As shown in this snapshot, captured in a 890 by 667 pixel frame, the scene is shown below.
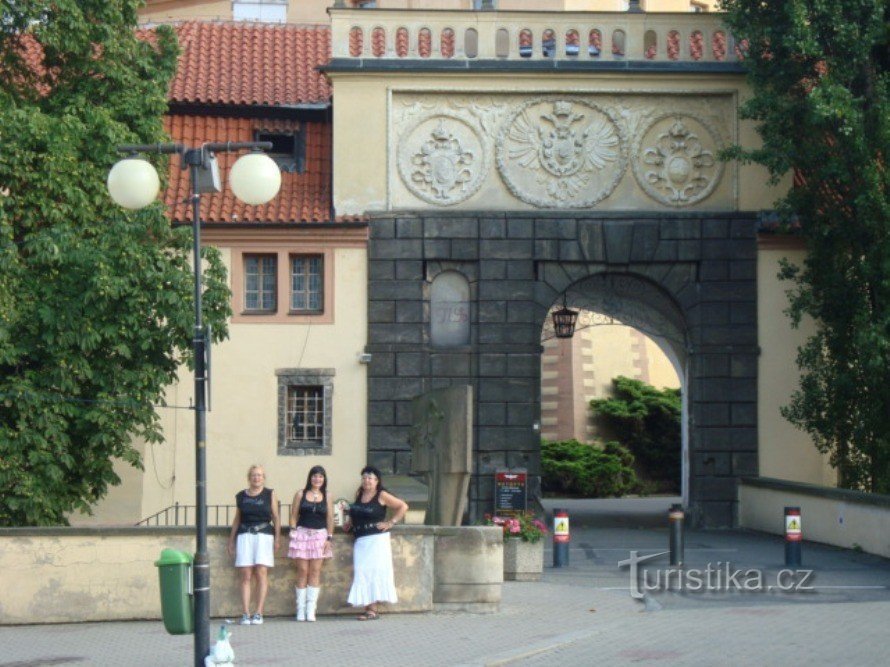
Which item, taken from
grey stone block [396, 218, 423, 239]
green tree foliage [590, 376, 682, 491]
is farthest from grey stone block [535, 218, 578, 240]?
green tree foliage [590, 376, 682, 491]

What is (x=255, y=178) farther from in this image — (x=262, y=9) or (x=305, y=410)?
(x=262, y=9)

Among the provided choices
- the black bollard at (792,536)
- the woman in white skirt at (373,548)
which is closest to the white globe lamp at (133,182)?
the woman in white skirt at (373,548)

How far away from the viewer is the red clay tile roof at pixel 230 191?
3158 centimetres

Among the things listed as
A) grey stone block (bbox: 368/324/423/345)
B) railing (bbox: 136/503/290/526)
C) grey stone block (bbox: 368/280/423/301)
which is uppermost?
grey stone block (bbox: 368/280/423/301)

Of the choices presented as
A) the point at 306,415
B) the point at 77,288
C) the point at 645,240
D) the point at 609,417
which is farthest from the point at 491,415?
the point at 609,417

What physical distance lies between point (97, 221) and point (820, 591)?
11201 mm

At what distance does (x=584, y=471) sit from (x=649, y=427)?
11.3 ft

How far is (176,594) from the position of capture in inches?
601

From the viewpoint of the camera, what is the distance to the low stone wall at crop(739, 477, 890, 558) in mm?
25281

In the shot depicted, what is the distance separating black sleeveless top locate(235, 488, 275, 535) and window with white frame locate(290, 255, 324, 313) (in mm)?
13706

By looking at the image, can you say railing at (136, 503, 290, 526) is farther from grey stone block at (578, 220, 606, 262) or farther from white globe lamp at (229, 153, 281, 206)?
white globe lamp at (229, 153, 281, 206)

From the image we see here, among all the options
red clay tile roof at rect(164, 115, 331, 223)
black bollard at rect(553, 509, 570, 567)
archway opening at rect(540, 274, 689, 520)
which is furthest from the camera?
archway opening at rect(540, 274, 689, 520)

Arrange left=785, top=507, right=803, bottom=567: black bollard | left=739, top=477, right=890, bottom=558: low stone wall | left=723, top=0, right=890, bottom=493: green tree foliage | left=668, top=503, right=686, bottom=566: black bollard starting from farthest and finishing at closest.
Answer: left=723, top=0, right=890, bottom=493: green tree foliage
left=739, top=477, right=890, bottom=558: low stone wall
left=668, top=503, right=686, bottom=566: black bollard
left=785, top=507, right=803, bottom=567: black bollard

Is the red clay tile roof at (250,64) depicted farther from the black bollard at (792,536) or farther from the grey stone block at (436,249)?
the black bollard at (792,536)
